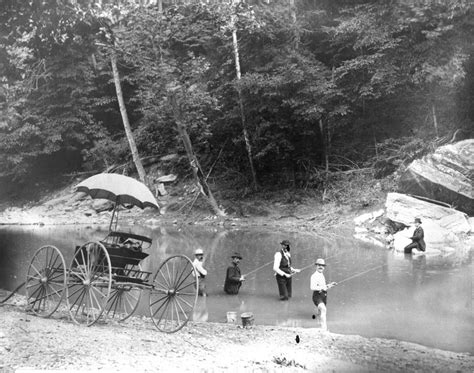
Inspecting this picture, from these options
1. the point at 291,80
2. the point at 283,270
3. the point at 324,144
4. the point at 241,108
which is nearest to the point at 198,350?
the point at 283,270

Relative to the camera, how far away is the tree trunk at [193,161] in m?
21.8

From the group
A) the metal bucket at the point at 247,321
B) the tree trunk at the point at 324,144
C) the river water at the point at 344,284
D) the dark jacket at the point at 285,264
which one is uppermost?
the tree trunk at the point at 324,144

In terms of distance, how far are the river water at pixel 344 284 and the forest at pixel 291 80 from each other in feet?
19.1

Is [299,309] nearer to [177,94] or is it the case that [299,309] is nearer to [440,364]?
[440,364]

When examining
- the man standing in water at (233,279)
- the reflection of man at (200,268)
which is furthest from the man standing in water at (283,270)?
the reflection of man at (200,268)

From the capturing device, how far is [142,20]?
68.1 ft

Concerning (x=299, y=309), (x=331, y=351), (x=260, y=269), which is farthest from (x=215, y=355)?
(x=260, y=269)

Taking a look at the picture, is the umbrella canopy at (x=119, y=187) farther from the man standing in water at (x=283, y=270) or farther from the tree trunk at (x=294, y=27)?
the tree trunk at (x=294, y=27)

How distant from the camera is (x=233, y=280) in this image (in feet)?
35.0

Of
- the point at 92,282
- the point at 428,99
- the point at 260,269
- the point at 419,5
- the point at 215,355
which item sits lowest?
the point at 260,269

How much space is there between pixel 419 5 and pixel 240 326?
48.5 feet

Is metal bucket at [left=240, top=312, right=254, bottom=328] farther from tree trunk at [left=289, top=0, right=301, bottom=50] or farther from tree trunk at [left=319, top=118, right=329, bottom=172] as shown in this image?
tree trunk at [left=289, top=0, right=301, bottom=50]

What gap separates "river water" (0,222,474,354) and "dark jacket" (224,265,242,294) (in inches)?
6.7

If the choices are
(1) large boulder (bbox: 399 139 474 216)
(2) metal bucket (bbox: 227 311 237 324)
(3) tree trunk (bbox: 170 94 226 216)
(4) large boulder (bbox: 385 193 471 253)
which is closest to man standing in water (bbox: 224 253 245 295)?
(2) metal bucket (bbox: 227 311 237 324)
